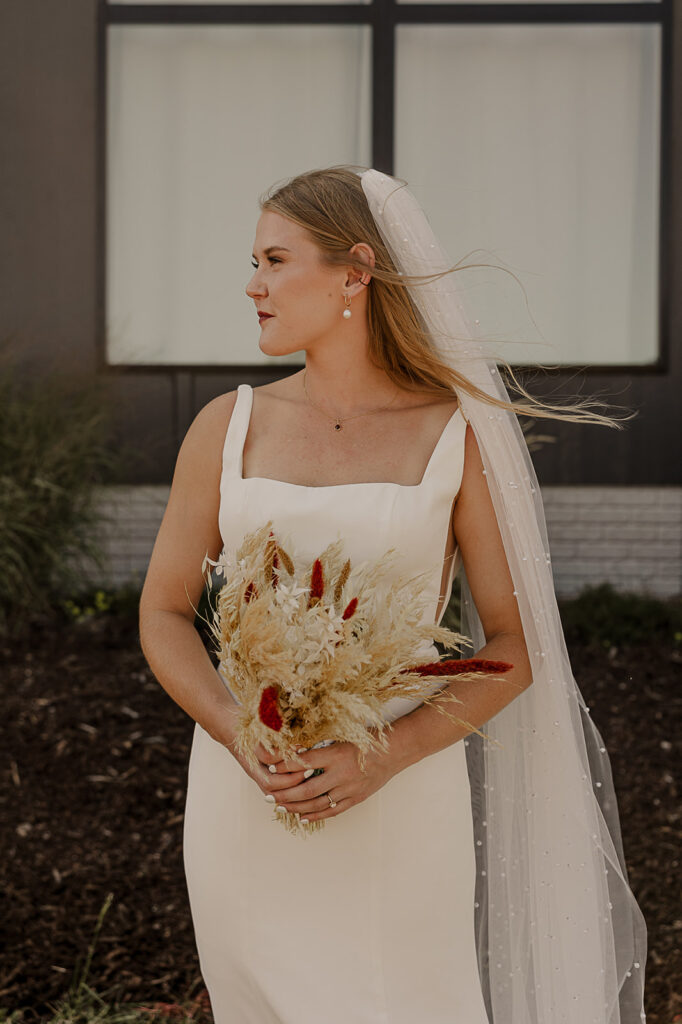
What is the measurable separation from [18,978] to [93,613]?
2.37 metres

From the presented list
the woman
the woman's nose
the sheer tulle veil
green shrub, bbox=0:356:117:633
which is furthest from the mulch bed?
the woman's nose

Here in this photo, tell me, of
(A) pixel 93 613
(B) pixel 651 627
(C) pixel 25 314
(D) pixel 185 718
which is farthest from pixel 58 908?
(C) pixel 25 314

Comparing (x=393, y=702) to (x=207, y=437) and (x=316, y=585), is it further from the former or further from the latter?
(x=207, y=437)

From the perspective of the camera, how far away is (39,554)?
19.2 feet

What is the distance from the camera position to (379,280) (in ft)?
7.84

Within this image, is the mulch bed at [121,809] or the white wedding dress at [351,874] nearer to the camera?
the white wedding dress at [351,874]

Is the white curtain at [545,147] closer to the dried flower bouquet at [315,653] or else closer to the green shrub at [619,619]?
the green shrub at [619,619]

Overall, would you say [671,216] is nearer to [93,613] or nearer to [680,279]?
[680,279]

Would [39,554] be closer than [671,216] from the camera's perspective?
Yes

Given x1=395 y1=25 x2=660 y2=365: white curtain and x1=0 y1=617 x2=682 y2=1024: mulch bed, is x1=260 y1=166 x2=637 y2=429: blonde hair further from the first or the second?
x1=395 y1=25 x2=660 y2=365: white curtain

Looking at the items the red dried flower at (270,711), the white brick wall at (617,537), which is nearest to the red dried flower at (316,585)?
the red dried flower at (270,711)

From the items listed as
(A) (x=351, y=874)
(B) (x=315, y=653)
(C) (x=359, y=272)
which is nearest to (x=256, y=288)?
(C) (x=359, y=272)

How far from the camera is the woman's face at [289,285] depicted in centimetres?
229

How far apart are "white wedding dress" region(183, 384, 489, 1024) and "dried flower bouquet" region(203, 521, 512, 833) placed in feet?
1.15
